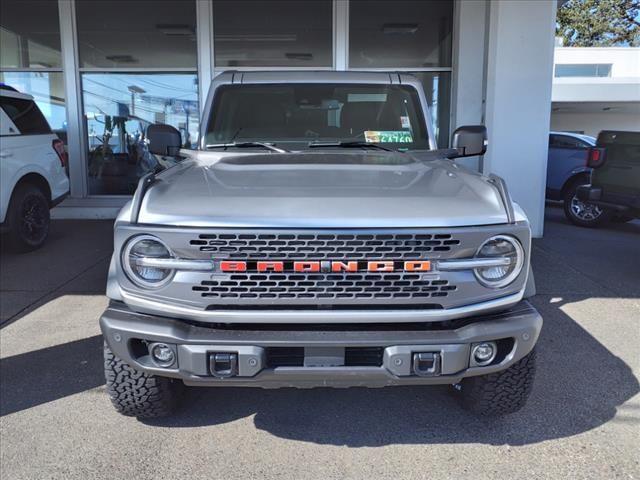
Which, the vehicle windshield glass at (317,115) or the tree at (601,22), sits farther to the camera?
the tree at (601,22)

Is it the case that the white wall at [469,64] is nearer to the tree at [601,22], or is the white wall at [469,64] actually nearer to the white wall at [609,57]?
the white wall at [609,57]

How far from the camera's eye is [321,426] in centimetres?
318

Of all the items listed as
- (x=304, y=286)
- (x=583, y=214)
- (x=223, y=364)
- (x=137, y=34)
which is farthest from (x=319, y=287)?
(x=137, y=34)

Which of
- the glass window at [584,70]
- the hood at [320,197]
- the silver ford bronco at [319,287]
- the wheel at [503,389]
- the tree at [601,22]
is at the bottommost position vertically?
the wheel at [503,389]

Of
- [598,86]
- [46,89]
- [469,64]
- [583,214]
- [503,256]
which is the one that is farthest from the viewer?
[598,86]

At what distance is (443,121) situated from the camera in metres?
10.3

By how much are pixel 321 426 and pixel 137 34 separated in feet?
31.5

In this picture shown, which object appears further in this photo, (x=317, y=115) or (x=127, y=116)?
(x=127, y=116)

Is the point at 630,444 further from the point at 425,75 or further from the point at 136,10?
the point at 136,10

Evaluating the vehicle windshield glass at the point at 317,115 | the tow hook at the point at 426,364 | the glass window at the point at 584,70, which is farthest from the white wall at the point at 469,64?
the glass window at the point at 584,70

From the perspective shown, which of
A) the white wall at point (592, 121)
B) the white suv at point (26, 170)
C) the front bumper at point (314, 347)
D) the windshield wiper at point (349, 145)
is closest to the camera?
the front bumper at point (314, 347)

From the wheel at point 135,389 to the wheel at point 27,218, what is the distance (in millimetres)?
4900

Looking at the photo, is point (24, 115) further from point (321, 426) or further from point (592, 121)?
point (592, 121)

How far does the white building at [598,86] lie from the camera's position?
28.2 metres
